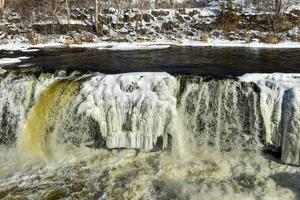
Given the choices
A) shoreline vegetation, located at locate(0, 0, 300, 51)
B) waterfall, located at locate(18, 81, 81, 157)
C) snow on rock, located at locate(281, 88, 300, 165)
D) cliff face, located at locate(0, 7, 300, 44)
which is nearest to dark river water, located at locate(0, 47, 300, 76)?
waterfall, located at locate(18, 81, 81, 157)

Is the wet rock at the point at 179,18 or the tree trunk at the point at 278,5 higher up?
the tree trunk at the point at 278,5

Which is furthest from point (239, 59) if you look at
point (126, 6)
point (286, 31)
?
point (126, 6)

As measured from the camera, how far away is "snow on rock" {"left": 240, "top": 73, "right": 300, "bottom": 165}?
7344 mm

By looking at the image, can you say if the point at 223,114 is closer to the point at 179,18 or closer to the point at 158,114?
the point at 158,114

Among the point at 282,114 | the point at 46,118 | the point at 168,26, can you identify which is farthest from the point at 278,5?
the point at 46,118

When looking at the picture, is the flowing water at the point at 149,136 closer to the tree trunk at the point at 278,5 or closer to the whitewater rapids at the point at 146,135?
the whitewater rapids at the point at 146,135

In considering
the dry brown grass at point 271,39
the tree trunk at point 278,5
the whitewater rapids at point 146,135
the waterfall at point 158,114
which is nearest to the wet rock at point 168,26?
the dry brown grass at point 271,39

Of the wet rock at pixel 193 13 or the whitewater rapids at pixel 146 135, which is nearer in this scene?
the whitewater rapids at pixel 146 135


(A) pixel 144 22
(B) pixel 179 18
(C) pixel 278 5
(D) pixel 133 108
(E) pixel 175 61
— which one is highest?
(C) pixel 278 5

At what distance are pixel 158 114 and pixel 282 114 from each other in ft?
7.98

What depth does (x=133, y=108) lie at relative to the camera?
26.7 feet

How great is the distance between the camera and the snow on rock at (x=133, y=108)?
8.05 meters

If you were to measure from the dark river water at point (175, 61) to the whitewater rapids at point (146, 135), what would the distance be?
3.79ft

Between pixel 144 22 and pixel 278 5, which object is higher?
pixel 278 5
